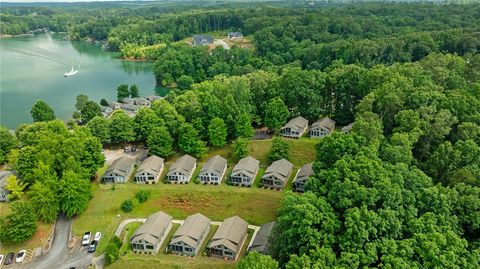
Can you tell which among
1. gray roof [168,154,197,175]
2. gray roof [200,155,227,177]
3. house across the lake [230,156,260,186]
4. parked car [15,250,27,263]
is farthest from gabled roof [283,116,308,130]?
parked car [15,250,27,263]

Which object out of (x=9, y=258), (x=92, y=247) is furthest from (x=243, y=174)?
(x=9, y=258)

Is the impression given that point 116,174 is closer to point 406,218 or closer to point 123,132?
→ point 123,132

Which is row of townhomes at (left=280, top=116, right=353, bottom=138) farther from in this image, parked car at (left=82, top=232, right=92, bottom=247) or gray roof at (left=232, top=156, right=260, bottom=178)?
parked car at (left=82, top=232, right=92, bottom=247)

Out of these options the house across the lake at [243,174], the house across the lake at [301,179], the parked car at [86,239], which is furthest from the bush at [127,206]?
the house across the lake at [301,179]

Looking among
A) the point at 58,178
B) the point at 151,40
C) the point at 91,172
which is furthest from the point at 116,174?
the point at 151,40

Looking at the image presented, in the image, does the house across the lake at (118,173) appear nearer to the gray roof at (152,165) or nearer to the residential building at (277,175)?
the gray roof at (152,165)

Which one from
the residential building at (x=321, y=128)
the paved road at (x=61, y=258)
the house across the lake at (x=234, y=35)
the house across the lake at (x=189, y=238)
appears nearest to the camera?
the paved road at (x=61, y=258)

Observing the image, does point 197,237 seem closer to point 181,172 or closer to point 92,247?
point 92,247
